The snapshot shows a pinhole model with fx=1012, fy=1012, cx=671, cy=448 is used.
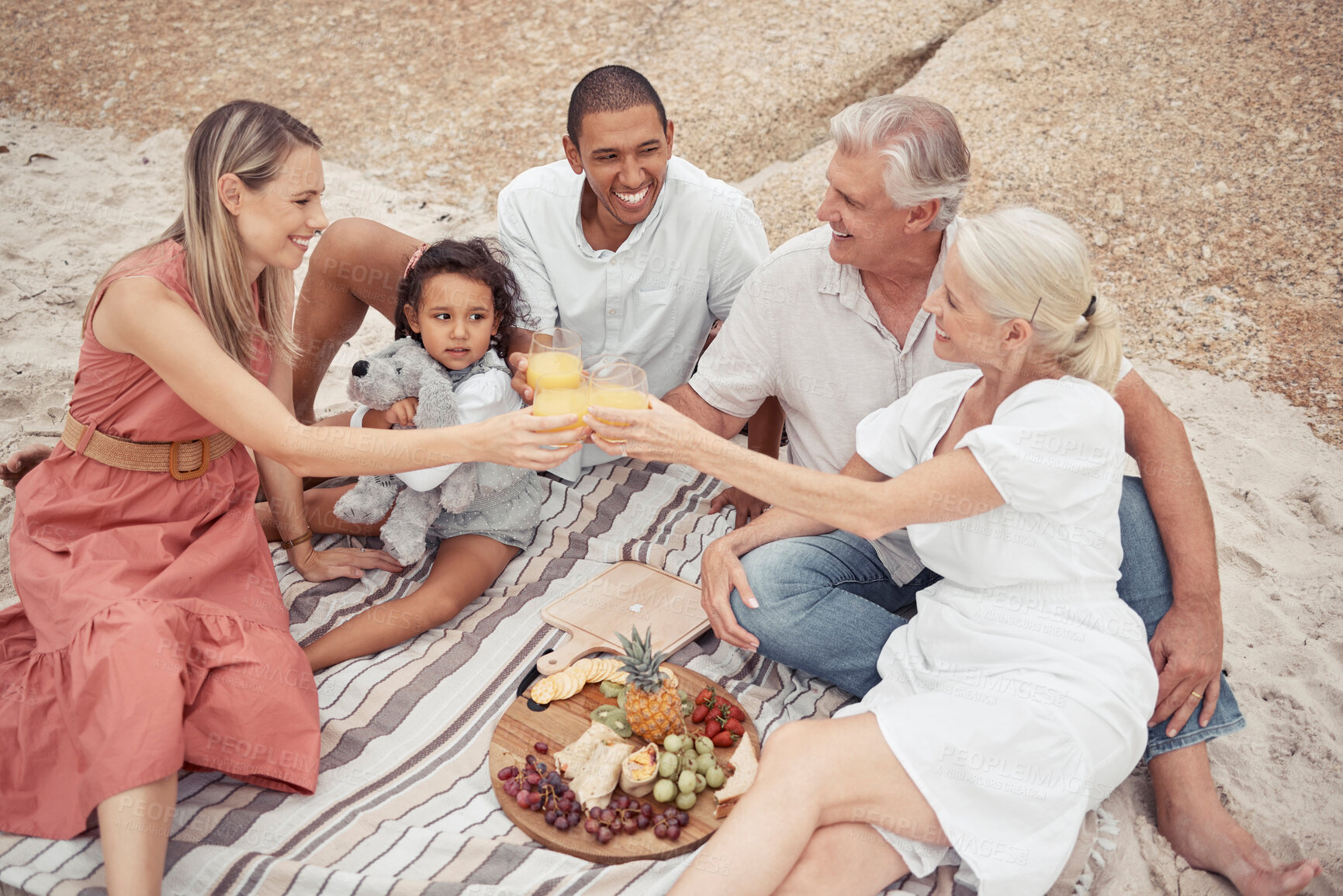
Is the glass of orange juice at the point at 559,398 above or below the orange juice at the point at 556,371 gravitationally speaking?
below

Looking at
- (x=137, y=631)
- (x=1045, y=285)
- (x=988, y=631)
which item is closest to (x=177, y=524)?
(x=137, y=631)

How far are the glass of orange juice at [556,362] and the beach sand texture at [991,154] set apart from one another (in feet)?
6.62

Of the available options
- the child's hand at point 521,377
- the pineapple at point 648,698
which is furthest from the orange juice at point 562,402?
the pineapple at point 648,698

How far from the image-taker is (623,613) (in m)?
3.56

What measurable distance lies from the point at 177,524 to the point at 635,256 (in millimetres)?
2003

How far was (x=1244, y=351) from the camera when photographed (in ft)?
17.1

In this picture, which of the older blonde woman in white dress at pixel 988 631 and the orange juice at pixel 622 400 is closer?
the older blonde woman in white dress at pixel 988 631

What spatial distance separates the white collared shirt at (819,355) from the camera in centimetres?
352

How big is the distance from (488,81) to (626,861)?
6619 millimetres

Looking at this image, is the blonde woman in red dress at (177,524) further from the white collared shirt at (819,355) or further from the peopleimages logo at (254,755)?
the white collared shirt at (819,355)

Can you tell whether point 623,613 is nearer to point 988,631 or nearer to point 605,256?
point 988,631

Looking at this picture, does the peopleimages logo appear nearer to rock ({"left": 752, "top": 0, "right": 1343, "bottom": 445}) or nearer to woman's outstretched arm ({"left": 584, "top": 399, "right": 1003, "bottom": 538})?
woman's outstretched arm ({"left": 584, "top": 399, "right": 1003, "bottom": 538})

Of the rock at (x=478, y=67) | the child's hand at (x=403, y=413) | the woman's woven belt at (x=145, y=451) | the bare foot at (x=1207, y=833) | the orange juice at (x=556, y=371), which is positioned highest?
the rock at (x=478, y=67)

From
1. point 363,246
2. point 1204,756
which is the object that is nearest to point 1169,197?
point 1204,756
